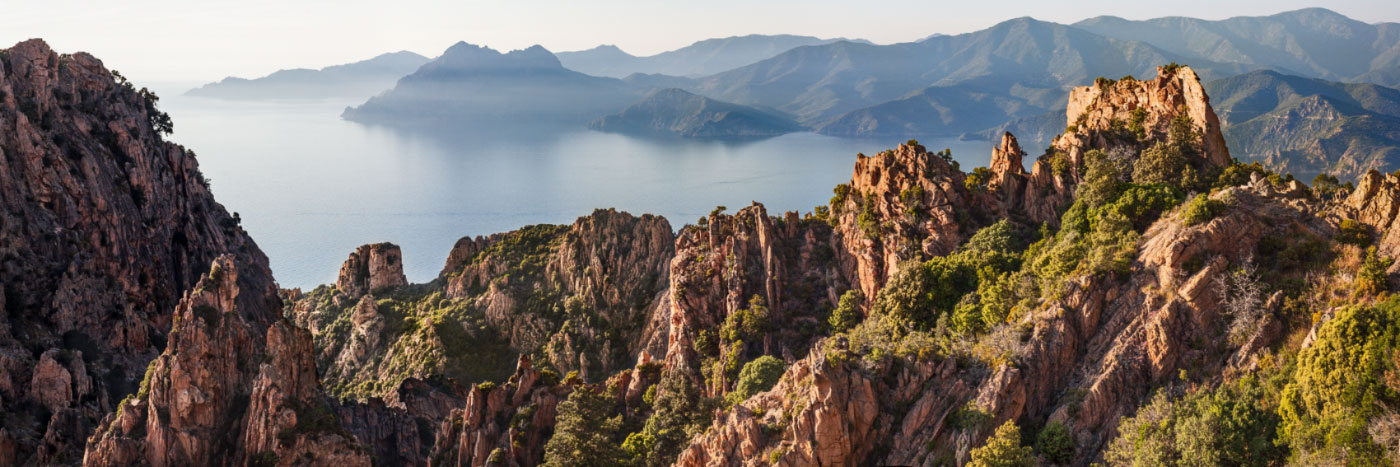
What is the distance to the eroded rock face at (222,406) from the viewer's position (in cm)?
4484

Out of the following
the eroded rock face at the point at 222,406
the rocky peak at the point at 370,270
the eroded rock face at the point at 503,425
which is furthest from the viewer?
the rocky peak at the point at 370,270

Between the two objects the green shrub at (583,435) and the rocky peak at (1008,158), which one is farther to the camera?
the rocky peak at (1008,158)

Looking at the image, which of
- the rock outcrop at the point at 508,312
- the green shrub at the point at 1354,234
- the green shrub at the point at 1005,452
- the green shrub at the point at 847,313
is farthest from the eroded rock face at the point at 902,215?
the green shrub at the point at 1354,234

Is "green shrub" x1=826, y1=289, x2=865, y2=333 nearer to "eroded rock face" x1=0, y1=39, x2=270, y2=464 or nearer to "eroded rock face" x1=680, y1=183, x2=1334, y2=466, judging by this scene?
"eroded rock face" x1=680, y1=183, x2=1334, y2=466

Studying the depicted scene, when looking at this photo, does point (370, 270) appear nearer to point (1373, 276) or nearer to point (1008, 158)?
point (1008, 158)

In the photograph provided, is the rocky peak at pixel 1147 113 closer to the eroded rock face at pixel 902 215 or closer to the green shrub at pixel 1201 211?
the eroded rock face at pixel 902 215

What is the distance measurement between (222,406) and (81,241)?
93.5 ft

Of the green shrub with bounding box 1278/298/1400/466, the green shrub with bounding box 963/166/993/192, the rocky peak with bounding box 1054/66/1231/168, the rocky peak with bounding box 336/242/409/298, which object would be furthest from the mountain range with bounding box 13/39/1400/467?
the rocky peak with bounding box 336/242/409/298

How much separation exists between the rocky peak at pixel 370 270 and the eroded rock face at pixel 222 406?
1419 inches

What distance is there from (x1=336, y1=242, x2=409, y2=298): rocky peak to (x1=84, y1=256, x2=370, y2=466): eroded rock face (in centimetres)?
3604

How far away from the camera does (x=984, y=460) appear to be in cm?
3541

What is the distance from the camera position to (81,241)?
217ft

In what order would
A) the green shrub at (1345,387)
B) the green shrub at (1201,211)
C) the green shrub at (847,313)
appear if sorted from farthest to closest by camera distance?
the green shrub at (847,313) → the green shrub at (1201,211) → the green shrub at (1345,387)

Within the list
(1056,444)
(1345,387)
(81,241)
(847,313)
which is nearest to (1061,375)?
(1056,444)
